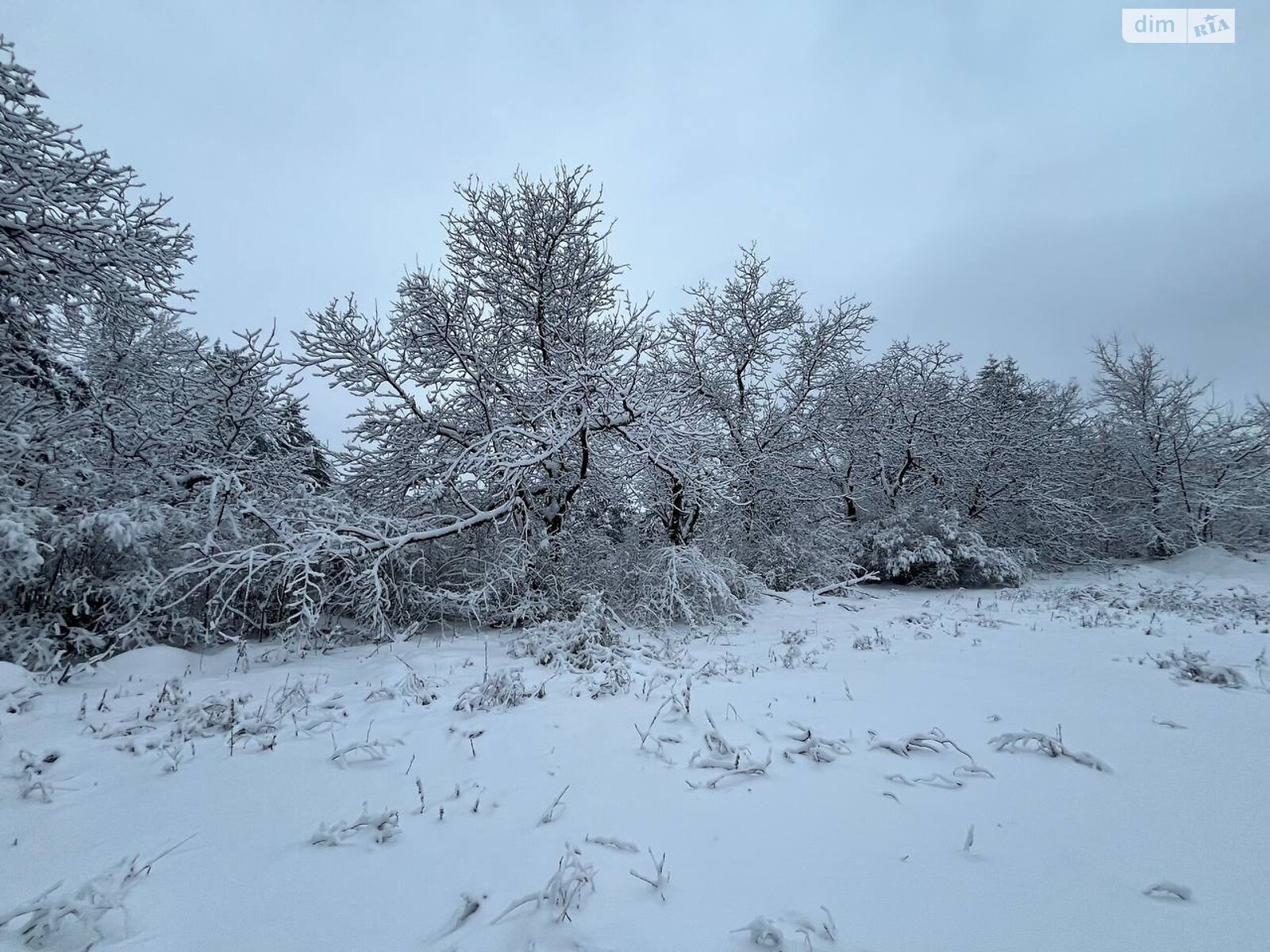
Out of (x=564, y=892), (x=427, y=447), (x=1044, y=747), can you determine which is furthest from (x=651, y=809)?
(x=427, y=447)

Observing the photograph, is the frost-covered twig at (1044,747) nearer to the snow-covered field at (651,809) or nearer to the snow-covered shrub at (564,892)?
the snow-covered field at (651,809)

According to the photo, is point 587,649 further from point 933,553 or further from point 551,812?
point 933,553

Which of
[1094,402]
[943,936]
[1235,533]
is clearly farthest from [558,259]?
[1235,533]

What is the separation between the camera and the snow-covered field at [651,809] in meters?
1.68

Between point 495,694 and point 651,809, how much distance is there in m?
1.92

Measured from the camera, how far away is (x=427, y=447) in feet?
26.8

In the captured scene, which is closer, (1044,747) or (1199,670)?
(1044,747)

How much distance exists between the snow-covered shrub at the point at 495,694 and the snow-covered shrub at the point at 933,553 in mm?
10528

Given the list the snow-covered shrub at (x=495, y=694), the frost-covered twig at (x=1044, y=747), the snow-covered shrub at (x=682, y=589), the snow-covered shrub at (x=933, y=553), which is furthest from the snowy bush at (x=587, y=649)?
the snow-covered shrub at (x=933, y=553)

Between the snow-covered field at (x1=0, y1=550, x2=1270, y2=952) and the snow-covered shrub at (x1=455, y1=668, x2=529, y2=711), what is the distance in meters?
0.04

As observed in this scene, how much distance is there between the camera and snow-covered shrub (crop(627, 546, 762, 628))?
24.0ft

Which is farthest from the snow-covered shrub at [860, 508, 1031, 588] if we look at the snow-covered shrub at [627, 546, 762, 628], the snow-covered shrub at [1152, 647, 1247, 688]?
the snow-covered shrub at [1152, 647, 1247, 688]

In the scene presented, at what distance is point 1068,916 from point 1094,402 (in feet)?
70.9

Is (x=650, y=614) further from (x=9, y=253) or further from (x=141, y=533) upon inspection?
(x=9, y=253)
